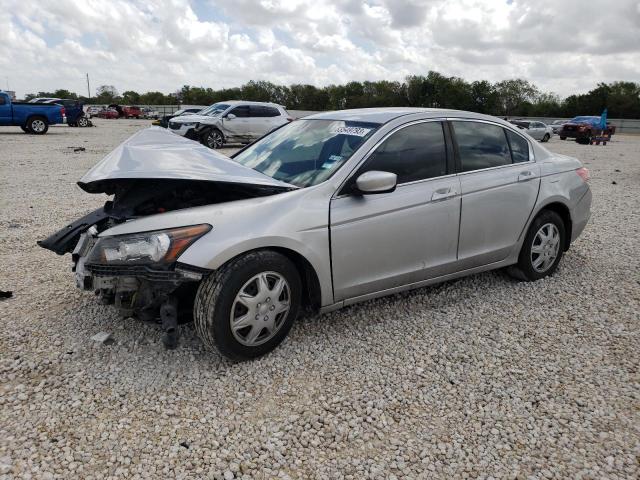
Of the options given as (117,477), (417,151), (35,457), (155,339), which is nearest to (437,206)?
(417,151)

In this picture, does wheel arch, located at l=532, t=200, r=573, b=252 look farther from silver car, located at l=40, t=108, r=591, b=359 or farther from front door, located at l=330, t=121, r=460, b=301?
front door, located at l=330, t=121, r=460, b=301

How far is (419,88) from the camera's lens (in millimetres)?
69875

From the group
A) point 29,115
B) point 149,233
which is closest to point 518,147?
point 149,233

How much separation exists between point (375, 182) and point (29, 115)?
23.2 m

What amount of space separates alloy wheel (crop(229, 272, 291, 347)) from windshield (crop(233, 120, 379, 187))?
2.50ft

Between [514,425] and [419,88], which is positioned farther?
[419,88]

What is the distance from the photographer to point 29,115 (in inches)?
854

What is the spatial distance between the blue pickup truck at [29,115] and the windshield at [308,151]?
70.2 feet

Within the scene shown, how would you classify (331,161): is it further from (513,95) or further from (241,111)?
(513,95)

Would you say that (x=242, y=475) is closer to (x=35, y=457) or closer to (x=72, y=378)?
(x=35, y=457)

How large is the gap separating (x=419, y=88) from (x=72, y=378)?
72.2 metres

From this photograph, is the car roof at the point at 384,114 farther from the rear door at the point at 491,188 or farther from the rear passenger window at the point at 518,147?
the rear passenger window at the point at 518,147

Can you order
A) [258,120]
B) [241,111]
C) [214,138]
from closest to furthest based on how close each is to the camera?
[214,138]
[241,111]
[258,120]

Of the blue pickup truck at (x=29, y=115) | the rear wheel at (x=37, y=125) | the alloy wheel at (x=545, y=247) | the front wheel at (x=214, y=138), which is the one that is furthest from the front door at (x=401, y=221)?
the rear wheel at (x=37, y=125)
